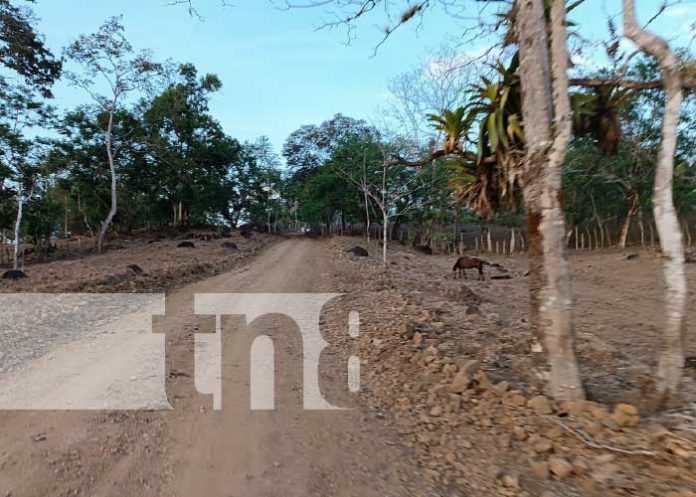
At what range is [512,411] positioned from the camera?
12.7 ft

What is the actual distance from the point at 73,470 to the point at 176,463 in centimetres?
64

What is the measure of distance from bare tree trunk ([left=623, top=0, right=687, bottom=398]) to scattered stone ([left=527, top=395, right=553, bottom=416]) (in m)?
0.83

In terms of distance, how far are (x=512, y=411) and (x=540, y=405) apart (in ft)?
0.76

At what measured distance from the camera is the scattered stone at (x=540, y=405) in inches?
146

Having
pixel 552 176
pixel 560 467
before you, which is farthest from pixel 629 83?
pixel 560 467

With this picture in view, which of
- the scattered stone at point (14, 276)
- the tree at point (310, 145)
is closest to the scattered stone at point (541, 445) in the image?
the scattered stone at point (14, 276)

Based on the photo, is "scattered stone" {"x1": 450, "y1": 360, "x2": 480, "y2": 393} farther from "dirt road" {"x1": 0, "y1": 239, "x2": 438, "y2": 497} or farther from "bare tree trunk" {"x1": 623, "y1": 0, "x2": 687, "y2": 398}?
"bare tree trunk" {"x1": 623, "y1": 0, "x2": 687, "y2": 398}

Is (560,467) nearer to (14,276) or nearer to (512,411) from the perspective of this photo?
(512,411)

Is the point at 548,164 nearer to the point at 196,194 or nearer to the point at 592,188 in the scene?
the point at 592,188

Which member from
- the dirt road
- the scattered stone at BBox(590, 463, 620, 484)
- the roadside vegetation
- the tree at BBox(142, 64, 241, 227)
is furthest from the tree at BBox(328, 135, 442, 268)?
the scattered stone at BBox(590, 463, 620, 484)

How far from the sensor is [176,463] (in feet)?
10.5

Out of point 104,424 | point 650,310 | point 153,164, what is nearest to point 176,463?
point 104,424

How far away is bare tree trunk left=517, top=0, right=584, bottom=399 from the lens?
3.82 m

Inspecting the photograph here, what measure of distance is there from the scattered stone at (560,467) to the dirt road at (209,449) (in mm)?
847
